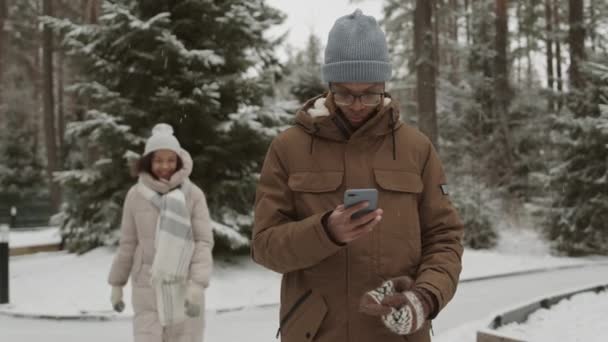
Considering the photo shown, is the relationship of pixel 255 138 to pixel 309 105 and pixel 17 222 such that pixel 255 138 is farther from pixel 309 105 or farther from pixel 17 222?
pixel 17 222

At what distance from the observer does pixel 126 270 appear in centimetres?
488

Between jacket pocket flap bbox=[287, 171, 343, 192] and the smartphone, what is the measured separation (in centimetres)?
29

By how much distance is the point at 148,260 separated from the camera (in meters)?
4.86

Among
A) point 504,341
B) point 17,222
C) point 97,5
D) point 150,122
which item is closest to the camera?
point 504,341

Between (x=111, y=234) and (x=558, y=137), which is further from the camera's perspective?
(x=558, y=137)

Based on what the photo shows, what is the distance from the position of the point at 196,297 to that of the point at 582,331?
12.3 feet

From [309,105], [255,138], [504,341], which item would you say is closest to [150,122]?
[255,138]

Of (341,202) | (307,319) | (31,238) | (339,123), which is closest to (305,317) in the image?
(307,319)

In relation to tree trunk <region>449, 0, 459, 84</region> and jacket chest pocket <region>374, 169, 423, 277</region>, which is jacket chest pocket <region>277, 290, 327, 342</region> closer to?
jacket chest pocket <region>374, 169, 423, 277</region>

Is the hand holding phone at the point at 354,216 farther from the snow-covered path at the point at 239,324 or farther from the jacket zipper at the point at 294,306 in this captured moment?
the snow-covered path at the point at 239,324

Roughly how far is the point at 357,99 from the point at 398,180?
0.32 metres

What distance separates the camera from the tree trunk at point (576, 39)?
62.0 ft

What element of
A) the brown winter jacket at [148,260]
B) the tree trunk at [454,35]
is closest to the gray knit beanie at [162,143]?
the brown winter jacket at [148,260]

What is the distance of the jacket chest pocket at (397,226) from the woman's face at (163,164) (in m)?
3.30
